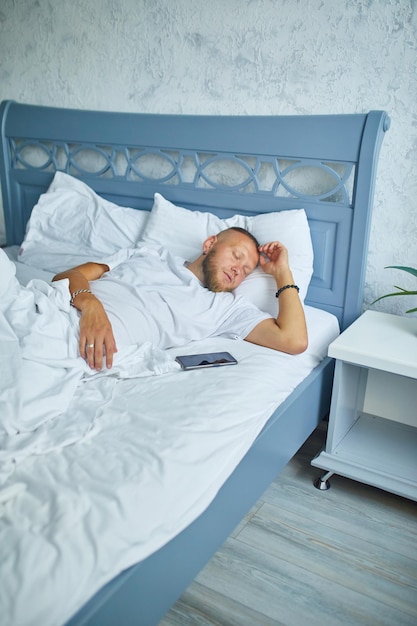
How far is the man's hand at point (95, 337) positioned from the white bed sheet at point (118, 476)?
0.21 feet

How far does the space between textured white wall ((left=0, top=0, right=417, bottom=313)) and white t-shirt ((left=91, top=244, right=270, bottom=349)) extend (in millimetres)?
643

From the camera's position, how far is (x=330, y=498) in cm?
185

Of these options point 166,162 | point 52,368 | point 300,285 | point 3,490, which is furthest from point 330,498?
point 166,162

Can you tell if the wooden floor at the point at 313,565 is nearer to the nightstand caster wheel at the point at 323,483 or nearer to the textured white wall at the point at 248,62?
the nightstand caster wheel at the point at 323,483

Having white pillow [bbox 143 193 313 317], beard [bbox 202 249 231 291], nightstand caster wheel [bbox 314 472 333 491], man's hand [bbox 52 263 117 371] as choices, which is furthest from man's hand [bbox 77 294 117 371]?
nightstand caster wheel [bbox 314 472 333 491]

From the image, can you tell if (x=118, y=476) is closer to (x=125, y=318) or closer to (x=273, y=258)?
(x=125, y=318)

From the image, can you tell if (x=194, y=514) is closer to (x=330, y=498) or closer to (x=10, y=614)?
(x=10, y=614)

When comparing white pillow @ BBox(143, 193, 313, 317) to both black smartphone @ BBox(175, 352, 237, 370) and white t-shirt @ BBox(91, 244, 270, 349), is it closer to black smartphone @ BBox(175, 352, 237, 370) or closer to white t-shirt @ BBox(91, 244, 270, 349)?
white t-shirt @ BBox(91, 244, 270, 349)

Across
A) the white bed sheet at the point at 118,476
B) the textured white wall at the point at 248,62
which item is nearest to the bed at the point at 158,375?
the white bed sheet at the point at 118,476

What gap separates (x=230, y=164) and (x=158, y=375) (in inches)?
44.0

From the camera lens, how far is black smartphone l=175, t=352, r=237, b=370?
1.59 m

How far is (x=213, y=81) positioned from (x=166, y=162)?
0.40m

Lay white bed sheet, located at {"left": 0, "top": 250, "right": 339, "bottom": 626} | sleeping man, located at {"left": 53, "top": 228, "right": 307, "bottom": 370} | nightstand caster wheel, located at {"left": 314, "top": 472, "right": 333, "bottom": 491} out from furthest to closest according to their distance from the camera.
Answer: nightstand caster wheel, located at {"left": 314, "top": 472, "right": 333, "bottom": 491}, sleeping man, located at {"left": 53, "top": 228, "right": 307, "bottom": 370}, white bed sheet, located at {"left": 0, "top": 250, "right": 339, "bottom": 626}

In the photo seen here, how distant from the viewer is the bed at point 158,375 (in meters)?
0.97
